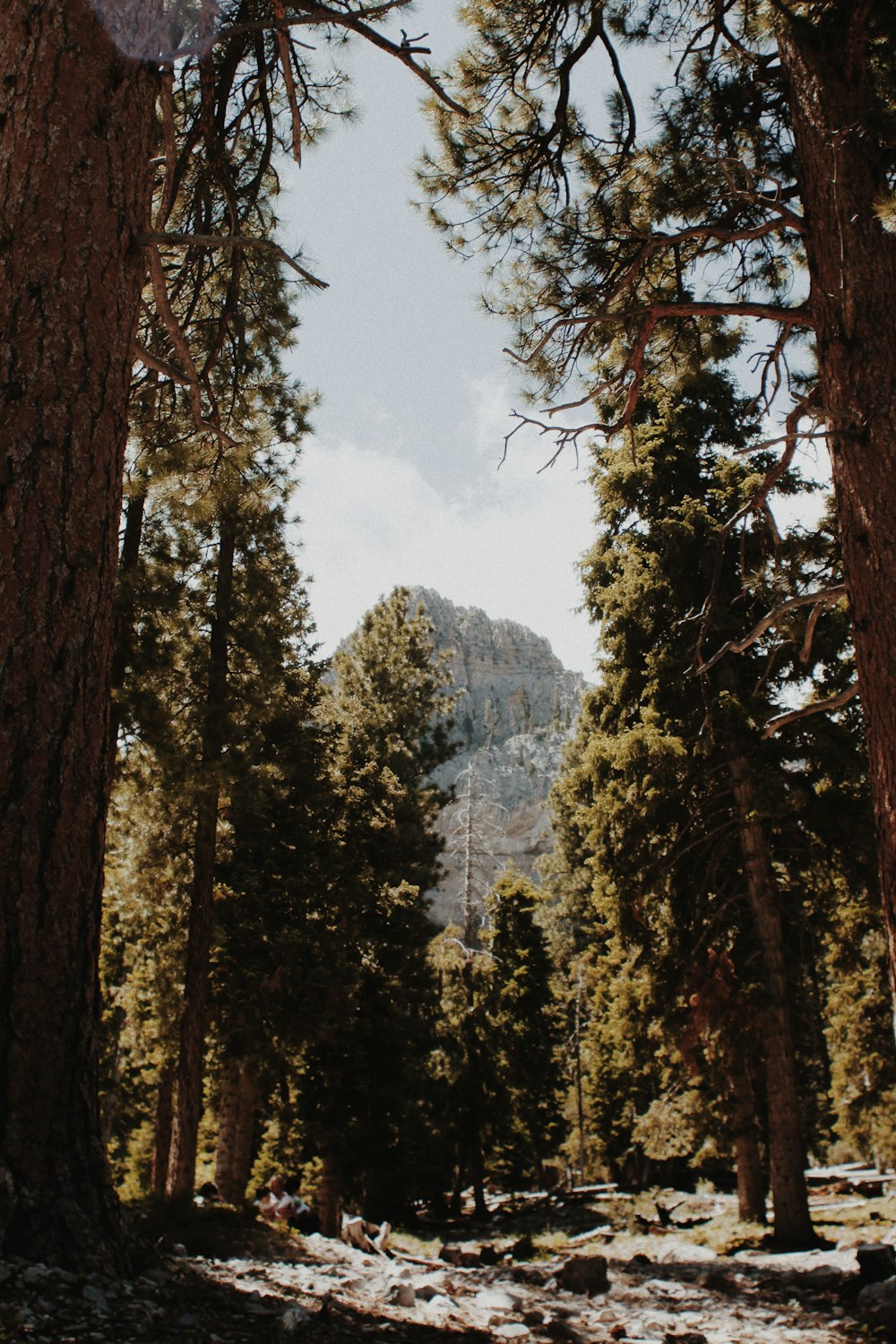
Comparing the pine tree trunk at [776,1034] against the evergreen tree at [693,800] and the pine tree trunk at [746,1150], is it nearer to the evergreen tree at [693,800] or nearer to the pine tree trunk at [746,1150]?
the evergreen tree at [693,800]

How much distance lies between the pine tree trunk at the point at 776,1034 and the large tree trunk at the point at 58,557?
371 inches

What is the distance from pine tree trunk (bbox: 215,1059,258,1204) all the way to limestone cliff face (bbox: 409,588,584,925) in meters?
82.7

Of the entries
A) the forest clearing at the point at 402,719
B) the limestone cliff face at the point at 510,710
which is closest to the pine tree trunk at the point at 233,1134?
the forest clearing at the point at 402,719

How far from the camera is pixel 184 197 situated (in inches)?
263

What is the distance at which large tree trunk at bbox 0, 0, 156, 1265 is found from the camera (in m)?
2.84

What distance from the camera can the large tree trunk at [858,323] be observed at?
14.4ft

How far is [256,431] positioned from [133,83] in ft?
11.5

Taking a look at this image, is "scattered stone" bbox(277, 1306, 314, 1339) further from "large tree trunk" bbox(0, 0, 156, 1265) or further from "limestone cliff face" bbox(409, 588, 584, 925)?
"limestone cliff face" bbox(409, 588, 584, 925)

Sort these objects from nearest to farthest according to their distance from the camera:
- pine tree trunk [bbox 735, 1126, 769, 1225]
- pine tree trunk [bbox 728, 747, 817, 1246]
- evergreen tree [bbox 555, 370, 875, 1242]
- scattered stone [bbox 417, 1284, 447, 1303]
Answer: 1. scattered stone [bbox 417, 1284, 447, 1303]
2. pine tree trunk [bbox 728, 747, 817, 1246]
3. evergreen tree [bbox 555, 370, 875, 1242]
4. pine tree trunk [bbox 735, 1126, 769, 1225]

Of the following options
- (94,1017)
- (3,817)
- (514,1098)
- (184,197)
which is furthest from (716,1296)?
(514,1098)

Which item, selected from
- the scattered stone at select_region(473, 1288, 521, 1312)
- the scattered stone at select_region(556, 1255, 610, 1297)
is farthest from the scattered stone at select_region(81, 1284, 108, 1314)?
the scattered stone at select_region(556, 1255, 610, 1297)

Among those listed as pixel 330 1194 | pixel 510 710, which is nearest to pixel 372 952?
pixel 330 1194

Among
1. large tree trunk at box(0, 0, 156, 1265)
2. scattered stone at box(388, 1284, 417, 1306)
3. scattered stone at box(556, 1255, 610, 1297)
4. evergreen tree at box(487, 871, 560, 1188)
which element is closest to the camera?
large tree trunk at box(0, 0, 156, 1265)

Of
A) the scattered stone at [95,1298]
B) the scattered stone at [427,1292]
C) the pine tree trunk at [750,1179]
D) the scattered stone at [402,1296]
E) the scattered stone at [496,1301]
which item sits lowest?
the pine tree trunk at [750,1179]
